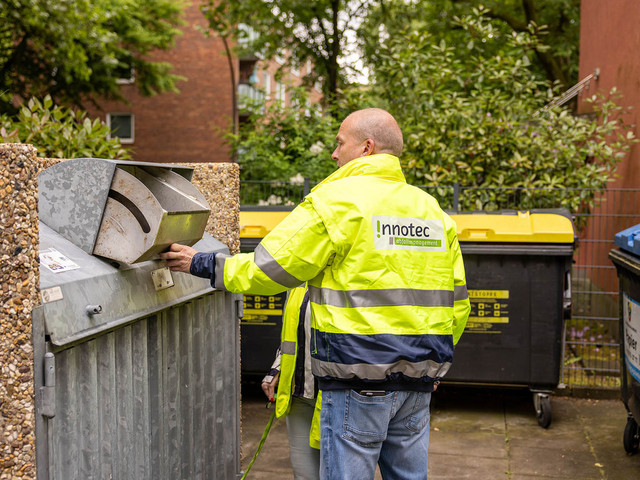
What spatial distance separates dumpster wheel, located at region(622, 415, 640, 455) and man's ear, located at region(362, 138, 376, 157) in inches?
117

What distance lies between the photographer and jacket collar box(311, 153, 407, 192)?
8.21 feet

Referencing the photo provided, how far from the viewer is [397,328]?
2.37 m

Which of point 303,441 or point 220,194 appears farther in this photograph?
point 220,194

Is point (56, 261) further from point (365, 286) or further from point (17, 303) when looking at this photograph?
point (365, 286)

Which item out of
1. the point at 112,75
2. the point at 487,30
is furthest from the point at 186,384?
the point at 112,75

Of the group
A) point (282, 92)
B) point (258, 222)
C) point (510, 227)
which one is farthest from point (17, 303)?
point (282, 92)

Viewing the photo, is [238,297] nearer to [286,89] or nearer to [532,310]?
[532,310]

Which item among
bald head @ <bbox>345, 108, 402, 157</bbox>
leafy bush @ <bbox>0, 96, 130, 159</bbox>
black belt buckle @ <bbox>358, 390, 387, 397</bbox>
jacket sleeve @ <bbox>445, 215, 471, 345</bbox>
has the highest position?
leafy bush @ <bbox>0, 96, 130, 159</bbox>

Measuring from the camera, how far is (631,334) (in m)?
4.17

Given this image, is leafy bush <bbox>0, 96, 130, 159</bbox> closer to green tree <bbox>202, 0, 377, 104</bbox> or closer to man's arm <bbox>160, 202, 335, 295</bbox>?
man's arm <bbox>160, 202, 335, 295</bbox>

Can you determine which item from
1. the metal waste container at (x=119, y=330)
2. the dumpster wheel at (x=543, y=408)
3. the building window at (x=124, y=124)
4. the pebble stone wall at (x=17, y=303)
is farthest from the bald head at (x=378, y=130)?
the building window at (x=124, y=124)

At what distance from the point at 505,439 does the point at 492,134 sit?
3.29m

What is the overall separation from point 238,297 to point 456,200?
9.62 feet

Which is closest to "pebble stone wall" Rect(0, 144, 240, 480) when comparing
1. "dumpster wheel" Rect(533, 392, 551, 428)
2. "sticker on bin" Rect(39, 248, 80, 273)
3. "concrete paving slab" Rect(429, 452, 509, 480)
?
"sticker on bin" Rect(39, 248, 80, 273)
